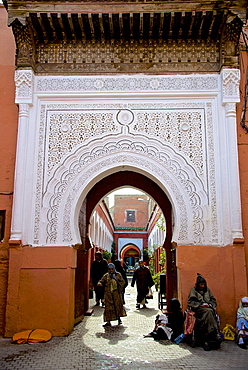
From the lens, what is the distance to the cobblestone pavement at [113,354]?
369 centimetres

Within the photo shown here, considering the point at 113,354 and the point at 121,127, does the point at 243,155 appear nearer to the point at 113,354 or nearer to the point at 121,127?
the point at 121,127

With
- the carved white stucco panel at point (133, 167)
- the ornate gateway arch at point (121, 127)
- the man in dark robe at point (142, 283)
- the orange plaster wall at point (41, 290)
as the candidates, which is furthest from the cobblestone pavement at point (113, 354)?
the man in dark robe at point (142, 283)

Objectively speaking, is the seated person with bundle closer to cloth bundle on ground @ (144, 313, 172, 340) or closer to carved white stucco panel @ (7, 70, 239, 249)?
cloth bundle on ground @ (144, 313, 172, 340)

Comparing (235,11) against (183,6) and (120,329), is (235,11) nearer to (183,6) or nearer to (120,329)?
(183,6)

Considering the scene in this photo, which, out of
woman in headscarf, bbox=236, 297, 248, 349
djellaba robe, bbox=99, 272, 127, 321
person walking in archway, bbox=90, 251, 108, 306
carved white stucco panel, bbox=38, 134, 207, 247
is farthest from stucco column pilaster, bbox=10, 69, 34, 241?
person walking in archway, bbox=90, 251, 108, 306

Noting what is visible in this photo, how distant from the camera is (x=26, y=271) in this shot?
4996 millimetres

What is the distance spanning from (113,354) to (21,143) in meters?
3.17

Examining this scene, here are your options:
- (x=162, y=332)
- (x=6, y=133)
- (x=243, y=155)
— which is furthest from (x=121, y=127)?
(x=162, y=332)

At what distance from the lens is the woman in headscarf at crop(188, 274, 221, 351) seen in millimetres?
4367

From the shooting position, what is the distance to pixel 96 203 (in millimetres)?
7227

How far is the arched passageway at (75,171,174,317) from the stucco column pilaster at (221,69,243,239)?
1.48 metres

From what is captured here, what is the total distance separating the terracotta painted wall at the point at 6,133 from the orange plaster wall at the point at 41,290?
0.60 feet

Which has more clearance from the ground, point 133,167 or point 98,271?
point 133,167

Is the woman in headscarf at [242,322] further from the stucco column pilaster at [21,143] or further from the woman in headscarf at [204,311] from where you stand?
the stucco column pilaster at [21,143]
